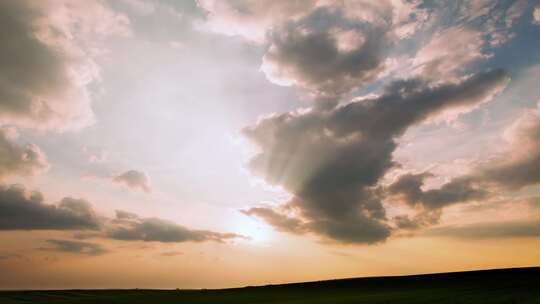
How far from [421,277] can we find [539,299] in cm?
4343

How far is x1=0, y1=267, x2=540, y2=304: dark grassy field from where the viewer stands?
3769cm

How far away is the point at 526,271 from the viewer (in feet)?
196

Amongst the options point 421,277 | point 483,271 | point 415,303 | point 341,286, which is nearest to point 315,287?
point 341,286

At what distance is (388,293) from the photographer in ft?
165

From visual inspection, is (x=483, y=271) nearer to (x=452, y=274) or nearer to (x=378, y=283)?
(x=452, y=274)

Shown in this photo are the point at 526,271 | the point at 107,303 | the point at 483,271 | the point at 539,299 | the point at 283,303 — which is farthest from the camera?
the point at 483,271

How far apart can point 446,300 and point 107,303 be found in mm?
45053

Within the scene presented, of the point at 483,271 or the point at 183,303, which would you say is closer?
the point at 183,303

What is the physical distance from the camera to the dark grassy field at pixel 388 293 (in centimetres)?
3769

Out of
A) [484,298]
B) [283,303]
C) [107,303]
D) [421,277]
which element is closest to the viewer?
[484,298]

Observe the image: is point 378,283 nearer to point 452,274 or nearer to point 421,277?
point 421,277

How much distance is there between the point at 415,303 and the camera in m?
34.0

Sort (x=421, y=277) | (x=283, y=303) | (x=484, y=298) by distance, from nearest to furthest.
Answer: (x=484, y=298)
(x=283, y=303)
(x=421, y=277)

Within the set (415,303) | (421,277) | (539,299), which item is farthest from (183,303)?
(421,277)
